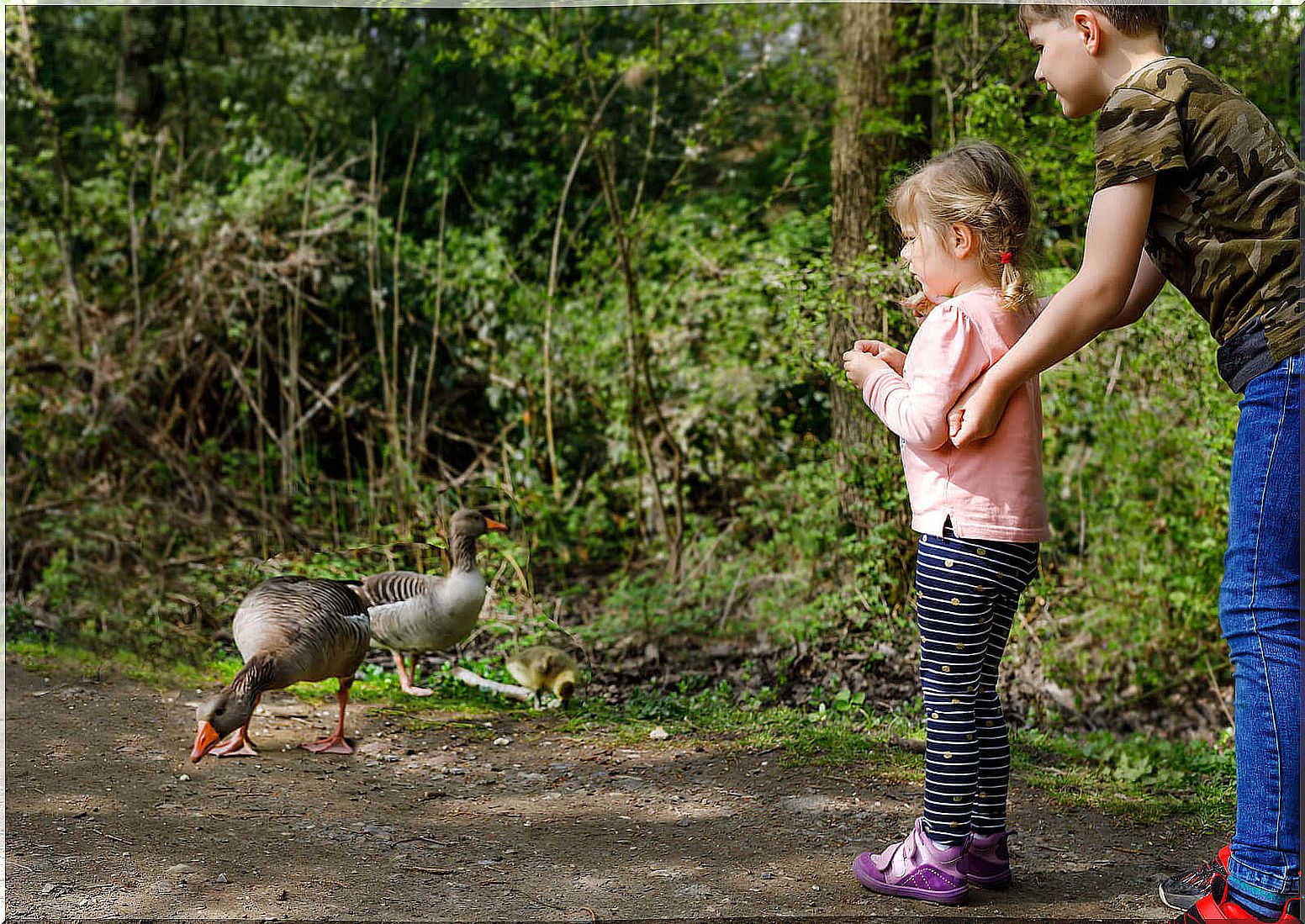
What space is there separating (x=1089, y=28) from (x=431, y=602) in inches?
112

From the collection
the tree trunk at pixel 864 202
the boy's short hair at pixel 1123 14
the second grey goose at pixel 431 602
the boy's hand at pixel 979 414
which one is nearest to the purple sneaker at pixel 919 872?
the boy's hand at pixel 979 414

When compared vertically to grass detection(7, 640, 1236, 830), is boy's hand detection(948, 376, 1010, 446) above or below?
above

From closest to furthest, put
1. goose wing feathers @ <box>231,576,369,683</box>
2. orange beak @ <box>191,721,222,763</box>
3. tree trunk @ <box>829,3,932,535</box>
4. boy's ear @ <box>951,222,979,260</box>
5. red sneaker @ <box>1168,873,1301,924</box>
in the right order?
red sneaker @ <box>1168,873,1301,924</box>, boy's ear @ <box>951,222,979,260</box>, orange beak @ <box>191,721,222,763</box>, goose wing feathers @ <box>231,576,369,683</box>, tree trunk @ <box>829,3,932,535</box>

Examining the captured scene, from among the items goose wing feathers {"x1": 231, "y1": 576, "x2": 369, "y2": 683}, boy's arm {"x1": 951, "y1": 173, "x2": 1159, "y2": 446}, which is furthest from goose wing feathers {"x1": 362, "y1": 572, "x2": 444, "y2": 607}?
boy's arm {"x1": 951, "y1": 173, "x2": 1159, "y2": 446}

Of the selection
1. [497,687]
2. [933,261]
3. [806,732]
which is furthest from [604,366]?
[933,261]

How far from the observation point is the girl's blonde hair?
2.52 meters

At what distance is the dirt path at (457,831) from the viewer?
2.60m

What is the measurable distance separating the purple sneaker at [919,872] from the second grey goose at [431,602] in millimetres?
1950

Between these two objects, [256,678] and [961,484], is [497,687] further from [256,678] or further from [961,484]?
[961,484]

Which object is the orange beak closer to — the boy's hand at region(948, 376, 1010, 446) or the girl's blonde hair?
the boy's hand at region(948, 376, 1010, 446)

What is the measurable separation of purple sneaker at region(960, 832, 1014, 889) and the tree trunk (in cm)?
231

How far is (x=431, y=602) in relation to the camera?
4.12 m

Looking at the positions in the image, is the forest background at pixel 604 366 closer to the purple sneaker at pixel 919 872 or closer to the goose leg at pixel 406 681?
the goose leg at pixel 406 681

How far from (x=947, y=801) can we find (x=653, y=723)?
1896mm
